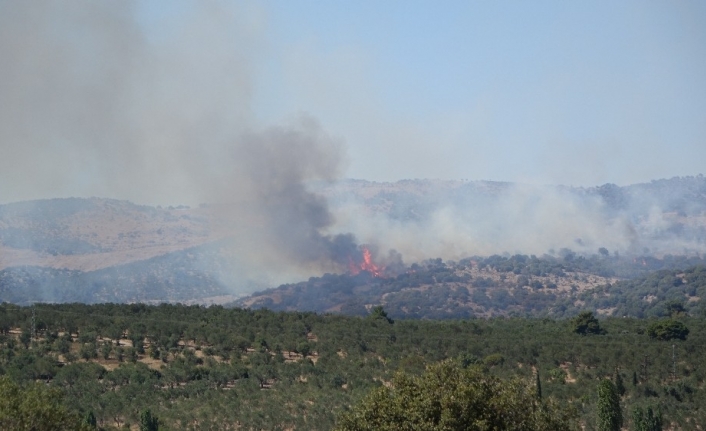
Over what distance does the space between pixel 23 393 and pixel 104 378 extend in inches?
1216

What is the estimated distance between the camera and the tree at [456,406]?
35469 mm

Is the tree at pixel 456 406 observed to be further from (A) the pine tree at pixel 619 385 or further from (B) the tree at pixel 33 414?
(A) the pine tree at pixel 619 385

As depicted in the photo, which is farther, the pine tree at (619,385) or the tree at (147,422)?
the pine tree at (619,385)

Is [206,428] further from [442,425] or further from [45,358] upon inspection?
[442,425]

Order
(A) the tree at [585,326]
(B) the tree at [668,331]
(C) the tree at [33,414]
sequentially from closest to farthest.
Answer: (C) the tree at [33,414], (B) the tree at [668,331], (A) the tree at [585,326]

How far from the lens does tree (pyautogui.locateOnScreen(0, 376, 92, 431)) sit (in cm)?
4169

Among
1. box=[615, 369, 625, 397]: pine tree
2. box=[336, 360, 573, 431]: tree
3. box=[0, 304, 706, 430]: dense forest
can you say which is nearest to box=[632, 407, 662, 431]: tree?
box=[0, 304, 706, 430]: dense forest

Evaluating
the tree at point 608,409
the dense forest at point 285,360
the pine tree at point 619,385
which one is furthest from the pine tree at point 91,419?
the pine tree at point 619,385

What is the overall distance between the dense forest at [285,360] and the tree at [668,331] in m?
0.11

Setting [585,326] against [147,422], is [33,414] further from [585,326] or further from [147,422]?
[585,326]

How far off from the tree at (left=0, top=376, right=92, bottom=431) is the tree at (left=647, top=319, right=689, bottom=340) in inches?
2767

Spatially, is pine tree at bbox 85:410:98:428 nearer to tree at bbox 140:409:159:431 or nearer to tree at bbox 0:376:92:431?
tree at bbox 140:409:159:431

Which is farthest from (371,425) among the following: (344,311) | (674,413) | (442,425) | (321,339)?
(344,311)

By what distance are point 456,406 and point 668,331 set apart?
233 feet
